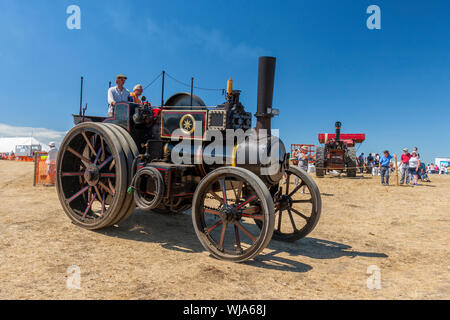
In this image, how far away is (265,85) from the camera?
181 inches

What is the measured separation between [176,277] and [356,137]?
28.6 m

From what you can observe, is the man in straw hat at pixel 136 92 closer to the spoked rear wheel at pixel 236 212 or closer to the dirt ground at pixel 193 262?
the dirt ground at pixel 193 262

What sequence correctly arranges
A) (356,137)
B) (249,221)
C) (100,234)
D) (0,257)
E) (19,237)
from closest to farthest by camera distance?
(0,257), (19,237), (100,234), (249,221), (356,137)

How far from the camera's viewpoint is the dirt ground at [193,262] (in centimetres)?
311

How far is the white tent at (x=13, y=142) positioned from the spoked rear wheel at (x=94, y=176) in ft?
111

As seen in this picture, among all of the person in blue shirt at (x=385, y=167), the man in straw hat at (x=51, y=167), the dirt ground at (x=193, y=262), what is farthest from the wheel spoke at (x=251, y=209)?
the person in blue shirt at (x=385, y=167)

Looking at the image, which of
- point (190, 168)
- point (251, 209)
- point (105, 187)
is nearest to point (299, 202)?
point (251, 209)

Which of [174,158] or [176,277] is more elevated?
[174,158]

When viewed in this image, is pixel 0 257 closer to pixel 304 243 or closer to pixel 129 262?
pixel 129 262

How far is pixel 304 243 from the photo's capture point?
203 inches

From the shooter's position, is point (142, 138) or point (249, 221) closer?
point (142, 138)
